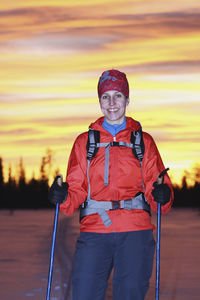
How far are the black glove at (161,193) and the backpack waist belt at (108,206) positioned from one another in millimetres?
100

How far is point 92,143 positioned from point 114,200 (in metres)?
0.43

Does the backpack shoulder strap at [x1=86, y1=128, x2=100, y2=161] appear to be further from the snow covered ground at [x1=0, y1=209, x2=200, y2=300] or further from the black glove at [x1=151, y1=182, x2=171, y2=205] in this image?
the snow covered ground at [x1=0, y1=209, x2=200, y2=300]

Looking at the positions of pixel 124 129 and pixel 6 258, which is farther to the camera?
pixel 6 258

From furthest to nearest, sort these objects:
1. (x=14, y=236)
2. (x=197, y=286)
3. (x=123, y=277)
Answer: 1. (x=14, y=236)
2. (x=197, y=286)
3. (x=123, y=277)

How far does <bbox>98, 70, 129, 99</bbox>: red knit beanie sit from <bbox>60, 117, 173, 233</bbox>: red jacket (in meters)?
0.34

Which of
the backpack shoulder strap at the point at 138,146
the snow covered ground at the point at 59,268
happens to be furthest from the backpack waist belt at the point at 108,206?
the snow covered ground at the point at 59,268

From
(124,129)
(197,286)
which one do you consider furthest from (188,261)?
(124,129)

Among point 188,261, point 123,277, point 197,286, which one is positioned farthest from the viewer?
point 188,261

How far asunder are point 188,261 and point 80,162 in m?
7.00

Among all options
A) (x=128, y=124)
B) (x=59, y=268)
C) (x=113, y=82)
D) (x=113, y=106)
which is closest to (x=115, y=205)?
(x=128, y=124)

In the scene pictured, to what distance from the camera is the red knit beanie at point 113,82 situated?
18.9 feet

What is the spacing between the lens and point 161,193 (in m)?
5.44

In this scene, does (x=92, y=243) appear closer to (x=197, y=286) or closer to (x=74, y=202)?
(x=74, y=202)

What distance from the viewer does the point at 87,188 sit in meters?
5.59
